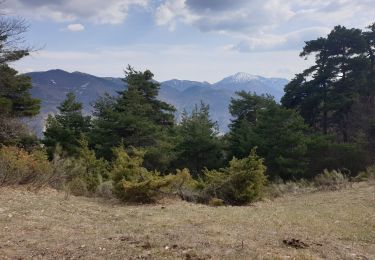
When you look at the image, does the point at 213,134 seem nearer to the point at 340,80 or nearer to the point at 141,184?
the point at 340,80

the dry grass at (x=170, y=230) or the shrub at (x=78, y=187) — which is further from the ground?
the dry grass at (x=170, y=230)

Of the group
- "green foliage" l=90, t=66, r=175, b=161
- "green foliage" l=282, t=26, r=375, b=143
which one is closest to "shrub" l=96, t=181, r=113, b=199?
"green foliage" l=90, t=66, r=175, b=161

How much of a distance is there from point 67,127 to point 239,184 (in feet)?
75.4

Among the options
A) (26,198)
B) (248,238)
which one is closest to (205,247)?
(248,238)

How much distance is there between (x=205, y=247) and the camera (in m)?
5.89

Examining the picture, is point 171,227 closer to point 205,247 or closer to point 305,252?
point 205,247

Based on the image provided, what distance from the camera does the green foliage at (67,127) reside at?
3238 cm

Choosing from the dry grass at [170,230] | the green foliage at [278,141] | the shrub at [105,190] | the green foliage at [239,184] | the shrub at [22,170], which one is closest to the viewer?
the dry grass at [170,230]

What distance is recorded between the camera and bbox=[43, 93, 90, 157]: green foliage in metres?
32.4

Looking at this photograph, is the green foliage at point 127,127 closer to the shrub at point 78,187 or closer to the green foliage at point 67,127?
the green foliage at point 67,127

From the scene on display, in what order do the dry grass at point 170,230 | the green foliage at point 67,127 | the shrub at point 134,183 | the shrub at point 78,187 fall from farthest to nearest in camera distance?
the green foliage at point 67,127 → the shrub at point 78,187 → the shrub at point 134,183 → the dry grass at point 170,230

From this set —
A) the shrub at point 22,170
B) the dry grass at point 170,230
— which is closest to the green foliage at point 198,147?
the shrub at point 22,170

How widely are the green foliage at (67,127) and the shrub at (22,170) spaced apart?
1889cm

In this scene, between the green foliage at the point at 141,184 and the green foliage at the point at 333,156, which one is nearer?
the green foliage at the point at 141,184
